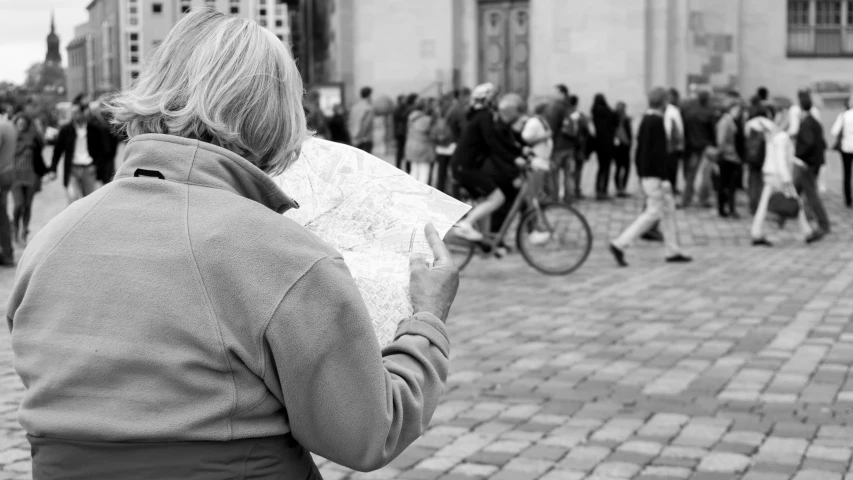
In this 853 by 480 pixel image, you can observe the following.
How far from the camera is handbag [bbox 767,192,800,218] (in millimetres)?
14508

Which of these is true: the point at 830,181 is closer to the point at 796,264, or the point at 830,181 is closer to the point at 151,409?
the point at 796,264

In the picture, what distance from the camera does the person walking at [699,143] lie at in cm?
1941

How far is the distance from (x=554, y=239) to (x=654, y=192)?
1503 millimetres

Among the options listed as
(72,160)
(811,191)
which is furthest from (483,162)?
(72,160)

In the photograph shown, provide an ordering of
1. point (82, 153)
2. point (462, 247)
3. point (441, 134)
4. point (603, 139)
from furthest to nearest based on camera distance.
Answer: point (603, 139) → point (441, 134) → point (82, 153) → point (462, 247)

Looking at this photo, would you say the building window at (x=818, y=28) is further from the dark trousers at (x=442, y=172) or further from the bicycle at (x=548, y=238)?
the bicycle at (x=548, y=238)

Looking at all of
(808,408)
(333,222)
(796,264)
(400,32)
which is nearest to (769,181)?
(796,264)

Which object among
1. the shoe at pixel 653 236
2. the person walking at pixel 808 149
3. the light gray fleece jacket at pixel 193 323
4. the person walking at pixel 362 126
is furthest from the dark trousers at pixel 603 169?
the light gray fleece jacket at pixel 193 323

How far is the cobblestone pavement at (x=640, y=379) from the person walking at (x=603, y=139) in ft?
26.6

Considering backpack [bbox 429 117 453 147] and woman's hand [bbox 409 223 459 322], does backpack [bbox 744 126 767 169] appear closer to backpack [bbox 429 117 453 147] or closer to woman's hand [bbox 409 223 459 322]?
backpack [bbox 429 117 453 147]

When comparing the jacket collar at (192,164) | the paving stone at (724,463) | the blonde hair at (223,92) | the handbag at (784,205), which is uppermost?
the blonde hair at (223,92)

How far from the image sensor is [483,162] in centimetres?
1326

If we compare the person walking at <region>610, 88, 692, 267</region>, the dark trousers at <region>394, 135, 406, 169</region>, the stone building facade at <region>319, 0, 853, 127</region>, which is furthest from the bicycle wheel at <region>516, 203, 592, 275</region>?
the stone building facade at <region>319, 0, 853, 127</region>

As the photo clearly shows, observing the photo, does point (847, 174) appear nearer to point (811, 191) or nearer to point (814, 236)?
point (811, 191)
